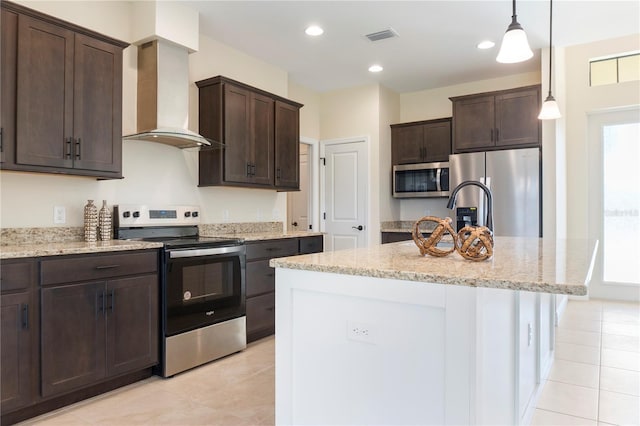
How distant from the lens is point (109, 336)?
8.19 feet

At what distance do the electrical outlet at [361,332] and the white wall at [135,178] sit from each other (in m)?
2.36

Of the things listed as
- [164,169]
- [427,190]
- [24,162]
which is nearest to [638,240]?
[427,190]

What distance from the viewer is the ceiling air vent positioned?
3852 mm

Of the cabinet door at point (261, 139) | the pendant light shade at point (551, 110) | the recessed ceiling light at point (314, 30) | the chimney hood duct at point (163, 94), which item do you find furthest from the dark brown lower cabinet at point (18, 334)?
the pendant light shade at point (551, 110)

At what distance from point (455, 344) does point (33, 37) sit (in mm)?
2810

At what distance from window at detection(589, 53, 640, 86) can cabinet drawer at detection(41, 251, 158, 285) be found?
17.0 ft

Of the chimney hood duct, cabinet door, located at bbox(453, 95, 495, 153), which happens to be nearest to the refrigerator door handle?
cabinet door, located at bbox(453, 95, 495, 153)

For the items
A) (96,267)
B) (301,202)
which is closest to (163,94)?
(96,267)

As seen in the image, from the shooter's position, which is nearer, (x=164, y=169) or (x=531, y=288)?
(x=531, y=288)

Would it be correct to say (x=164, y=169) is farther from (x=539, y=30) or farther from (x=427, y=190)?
(x=539, y=30)

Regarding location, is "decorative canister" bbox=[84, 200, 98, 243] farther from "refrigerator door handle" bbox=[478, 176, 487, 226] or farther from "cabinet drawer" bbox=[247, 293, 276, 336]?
"refrigerator door handle" bbox=[478, 176, 487, 226]

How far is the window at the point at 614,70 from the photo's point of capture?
182 inches

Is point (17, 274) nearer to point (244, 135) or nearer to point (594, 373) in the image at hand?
point (244, 135)

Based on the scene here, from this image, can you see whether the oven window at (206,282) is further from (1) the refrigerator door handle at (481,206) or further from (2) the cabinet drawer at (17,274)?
(1) the refrigerator door handle at (481,206)
